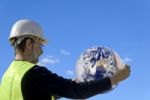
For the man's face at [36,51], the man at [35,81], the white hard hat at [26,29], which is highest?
the white hard hat at [26,29]

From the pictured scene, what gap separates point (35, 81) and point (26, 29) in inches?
46.5

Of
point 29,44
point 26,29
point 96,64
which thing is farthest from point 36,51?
point 96,64

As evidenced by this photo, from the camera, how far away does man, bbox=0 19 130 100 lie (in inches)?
306

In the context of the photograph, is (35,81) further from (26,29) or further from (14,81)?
(26,29)

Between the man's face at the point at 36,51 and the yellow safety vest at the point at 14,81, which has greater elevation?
the man's face at the point at 36,51

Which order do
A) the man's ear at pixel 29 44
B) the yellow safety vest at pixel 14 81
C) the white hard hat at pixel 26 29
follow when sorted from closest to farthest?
the yellow safety vest at pixel 14 81
the man's ear at pixel 29 44
the white hard hat at pixel 26 29

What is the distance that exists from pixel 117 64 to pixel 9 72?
1823 millimetres

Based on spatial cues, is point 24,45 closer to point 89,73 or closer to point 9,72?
point 9,72

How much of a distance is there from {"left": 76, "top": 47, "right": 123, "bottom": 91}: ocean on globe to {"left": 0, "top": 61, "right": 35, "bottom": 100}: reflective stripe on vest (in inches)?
52.2

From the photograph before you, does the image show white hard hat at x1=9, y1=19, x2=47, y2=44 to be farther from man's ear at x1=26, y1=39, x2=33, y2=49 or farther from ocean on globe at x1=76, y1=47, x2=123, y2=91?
ocean on globe at x1=76, y1=47, x2=123, y2=91

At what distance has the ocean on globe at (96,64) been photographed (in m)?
8.82

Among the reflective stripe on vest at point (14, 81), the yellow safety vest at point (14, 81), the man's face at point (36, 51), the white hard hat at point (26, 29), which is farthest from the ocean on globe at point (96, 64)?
the reflective stripe on vest at point (14, 81)

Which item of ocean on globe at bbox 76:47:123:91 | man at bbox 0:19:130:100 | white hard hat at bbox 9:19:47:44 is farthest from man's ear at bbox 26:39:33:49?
ocean on globe at bbox 76:47:123:91

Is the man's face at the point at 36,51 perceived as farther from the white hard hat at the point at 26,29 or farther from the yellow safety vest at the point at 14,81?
the white hard hat at the point at 26,29
